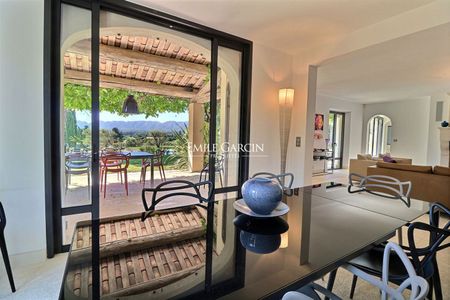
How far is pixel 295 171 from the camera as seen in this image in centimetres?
386

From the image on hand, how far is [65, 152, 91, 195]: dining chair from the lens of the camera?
246 centimetres

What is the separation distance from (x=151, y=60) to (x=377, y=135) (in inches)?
356

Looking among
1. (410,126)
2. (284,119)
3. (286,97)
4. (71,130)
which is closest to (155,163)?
(71,130)

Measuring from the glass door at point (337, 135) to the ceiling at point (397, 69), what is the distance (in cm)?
148

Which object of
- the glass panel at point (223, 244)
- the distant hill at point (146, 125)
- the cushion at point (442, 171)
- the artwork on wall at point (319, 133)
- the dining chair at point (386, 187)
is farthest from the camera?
the artwork on wall at point (319, 133)

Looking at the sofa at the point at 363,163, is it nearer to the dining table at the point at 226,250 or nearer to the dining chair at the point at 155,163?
the dining chair at the point at 155,163

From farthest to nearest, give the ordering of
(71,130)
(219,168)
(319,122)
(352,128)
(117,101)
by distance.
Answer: (352,128)
(319,122)
(117,101)
(219,168)
(71,130)

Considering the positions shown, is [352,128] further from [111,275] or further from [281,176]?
[111,275]

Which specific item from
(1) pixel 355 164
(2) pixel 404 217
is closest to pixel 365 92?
(1) pixel 355 164

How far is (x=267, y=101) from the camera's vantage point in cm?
365

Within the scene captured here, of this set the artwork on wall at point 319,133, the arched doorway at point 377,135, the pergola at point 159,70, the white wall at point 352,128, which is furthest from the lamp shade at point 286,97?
the arched doorway at point 377,135

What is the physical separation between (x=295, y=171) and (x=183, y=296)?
3359mm

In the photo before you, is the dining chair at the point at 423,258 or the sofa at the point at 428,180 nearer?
the dining chair at the point at 423,258

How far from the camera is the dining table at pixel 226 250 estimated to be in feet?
2.59
